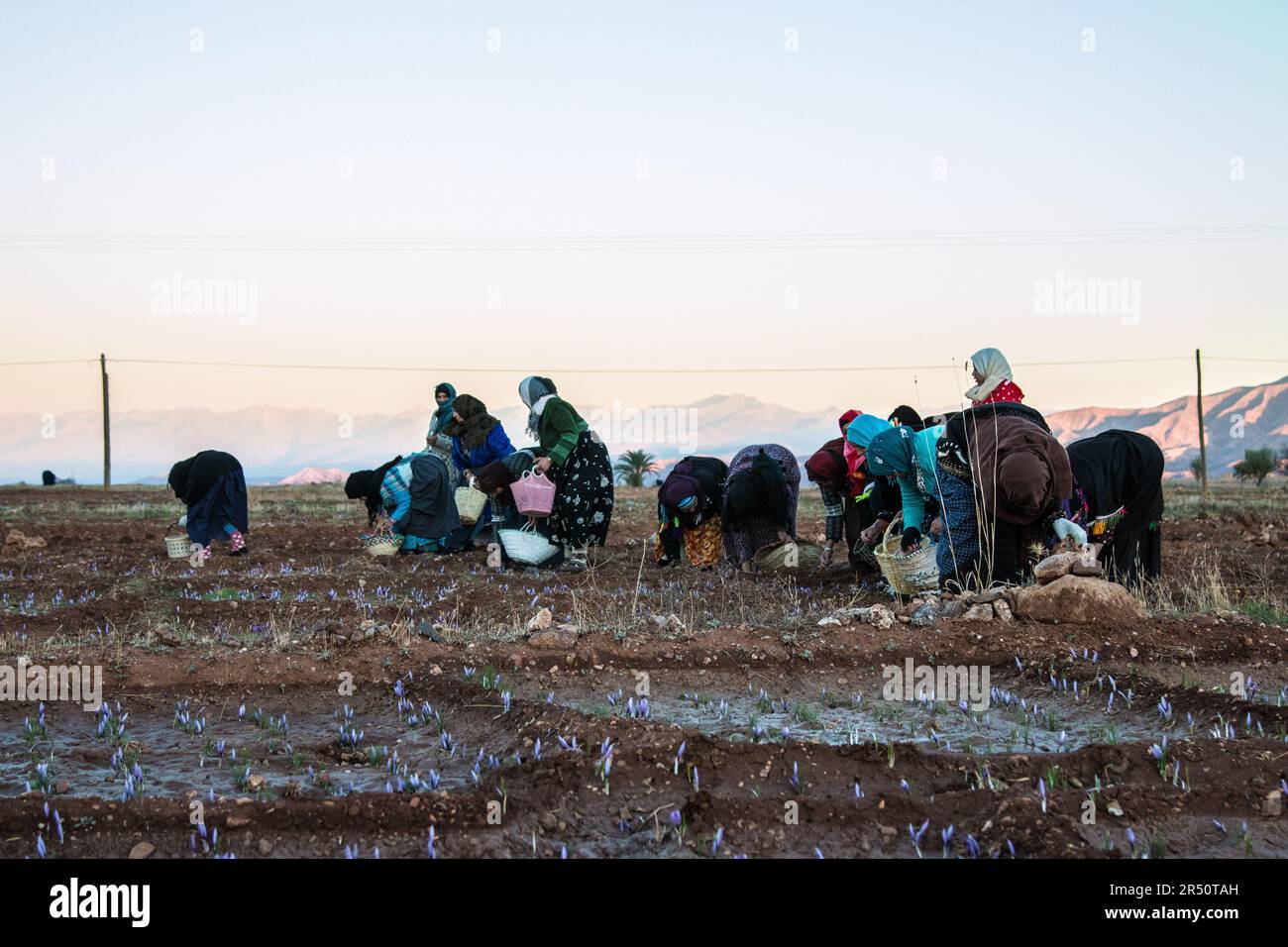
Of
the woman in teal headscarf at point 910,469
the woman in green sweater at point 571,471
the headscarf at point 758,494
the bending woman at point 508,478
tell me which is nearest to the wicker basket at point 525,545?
the bending woman at point 508,478

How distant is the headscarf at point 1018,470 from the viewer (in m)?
7.11

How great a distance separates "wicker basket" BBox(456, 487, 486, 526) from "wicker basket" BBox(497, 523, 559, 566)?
0.65 meters

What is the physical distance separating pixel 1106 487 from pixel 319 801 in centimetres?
617

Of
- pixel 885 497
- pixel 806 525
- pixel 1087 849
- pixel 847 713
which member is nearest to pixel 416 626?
pixel 847 713

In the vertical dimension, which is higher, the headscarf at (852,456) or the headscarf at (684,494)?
the headscarf at (852,456)

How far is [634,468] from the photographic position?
40625 millimetres

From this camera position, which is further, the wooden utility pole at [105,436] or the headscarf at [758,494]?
the wooden utility pole at [105,436]

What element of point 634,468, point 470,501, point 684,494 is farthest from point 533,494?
point 634,468

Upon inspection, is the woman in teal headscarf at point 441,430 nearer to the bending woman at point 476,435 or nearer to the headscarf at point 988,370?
the bending woman at point 476,435

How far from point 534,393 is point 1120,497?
204 inches

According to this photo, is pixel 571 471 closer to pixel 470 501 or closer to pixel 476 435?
pixel 470 501

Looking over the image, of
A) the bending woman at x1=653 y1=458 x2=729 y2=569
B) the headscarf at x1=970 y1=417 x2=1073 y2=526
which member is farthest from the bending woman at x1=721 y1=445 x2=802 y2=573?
the headscarf at x1=970 y1=417 x2=1073 y2=526

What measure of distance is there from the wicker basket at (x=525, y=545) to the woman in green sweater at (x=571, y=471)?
22 centimetres

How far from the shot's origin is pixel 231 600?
853 cm
